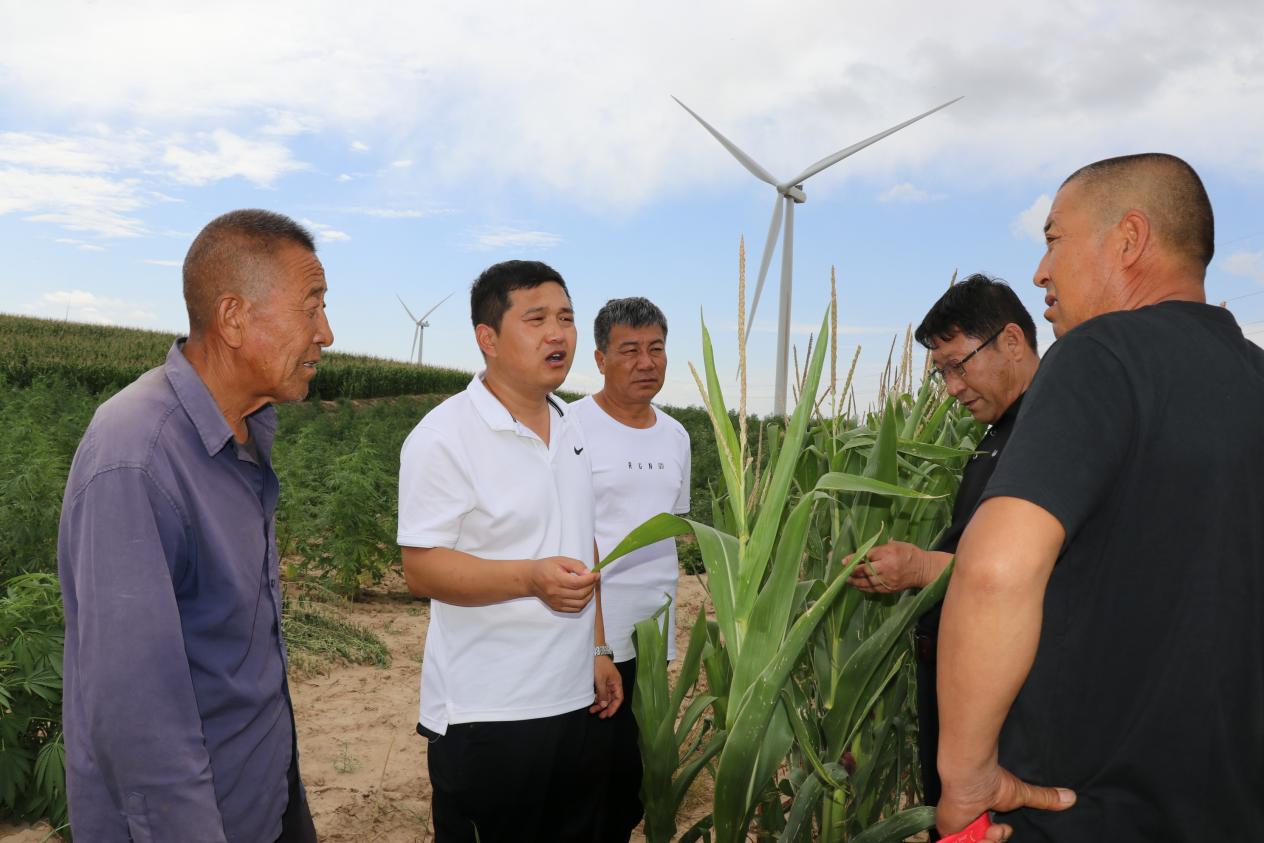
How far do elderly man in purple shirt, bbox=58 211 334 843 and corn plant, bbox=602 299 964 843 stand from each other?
861 mm

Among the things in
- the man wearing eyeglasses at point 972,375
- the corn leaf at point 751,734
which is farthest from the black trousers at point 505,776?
the man wearing eyeglasses at point 972,375

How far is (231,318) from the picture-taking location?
5.98 ft

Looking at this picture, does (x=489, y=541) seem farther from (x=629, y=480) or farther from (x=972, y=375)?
(x=972, y=375)

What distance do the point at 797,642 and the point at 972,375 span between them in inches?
48.3

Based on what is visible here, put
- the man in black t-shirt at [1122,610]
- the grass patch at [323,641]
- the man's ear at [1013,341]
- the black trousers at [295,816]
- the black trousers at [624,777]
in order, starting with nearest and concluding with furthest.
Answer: the man in black t-shirt at [1122,610] → the black trousers at [295,816] → the man's ear at [1013,341] → the black trousers at [624,777] → the grass patch at [323,641]

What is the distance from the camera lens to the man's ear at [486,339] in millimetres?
2623

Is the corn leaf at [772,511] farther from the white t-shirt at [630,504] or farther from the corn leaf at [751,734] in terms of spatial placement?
the white t-shirt at [630,504]

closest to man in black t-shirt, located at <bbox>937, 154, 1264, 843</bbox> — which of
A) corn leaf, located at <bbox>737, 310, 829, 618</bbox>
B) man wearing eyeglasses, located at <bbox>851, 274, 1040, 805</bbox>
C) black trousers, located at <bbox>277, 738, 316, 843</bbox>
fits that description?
corn leaf, located at <bbox>737, 310, 829, 618</bbox>

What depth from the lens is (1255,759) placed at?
1585 millimetres

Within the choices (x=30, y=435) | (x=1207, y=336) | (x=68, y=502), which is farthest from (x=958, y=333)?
(x=30, y=435)

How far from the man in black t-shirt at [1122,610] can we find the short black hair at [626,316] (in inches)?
85.2

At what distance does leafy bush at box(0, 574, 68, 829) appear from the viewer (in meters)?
3.29

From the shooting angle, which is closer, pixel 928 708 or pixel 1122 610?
pixel 1122 610

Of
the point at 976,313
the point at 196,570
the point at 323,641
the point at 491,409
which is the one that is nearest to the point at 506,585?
the point at 491,409
